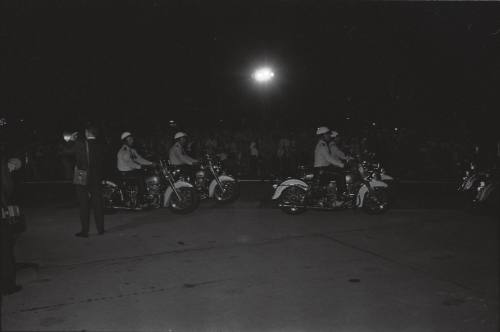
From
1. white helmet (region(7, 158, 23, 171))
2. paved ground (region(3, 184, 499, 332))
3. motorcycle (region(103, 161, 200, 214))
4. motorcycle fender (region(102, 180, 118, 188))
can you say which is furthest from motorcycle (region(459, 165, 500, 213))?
white helmet (region(7, 158, 23, 171))

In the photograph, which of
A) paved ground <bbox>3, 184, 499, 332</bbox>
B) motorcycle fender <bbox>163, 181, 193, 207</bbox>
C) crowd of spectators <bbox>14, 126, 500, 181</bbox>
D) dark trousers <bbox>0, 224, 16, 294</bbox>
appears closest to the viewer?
paved ground <bbox>3, 184, 499, 332</bbox>

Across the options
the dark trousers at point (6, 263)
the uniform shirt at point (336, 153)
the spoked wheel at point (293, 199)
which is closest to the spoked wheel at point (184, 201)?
the spoked wheel at point (293, 199)

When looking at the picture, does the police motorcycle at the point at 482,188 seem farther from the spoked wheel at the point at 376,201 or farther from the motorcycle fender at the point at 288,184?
the motorcycle fender at the point at 288,184

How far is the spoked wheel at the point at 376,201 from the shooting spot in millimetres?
11366

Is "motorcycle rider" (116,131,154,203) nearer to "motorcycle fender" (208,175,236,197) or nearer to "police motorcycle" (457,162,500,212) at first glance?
"motorcycle fender" (208,175,236,197)

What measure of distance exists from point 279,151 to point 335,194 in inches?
421

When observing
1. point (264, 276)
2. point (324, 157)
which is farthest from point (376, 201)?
point (264, 276)

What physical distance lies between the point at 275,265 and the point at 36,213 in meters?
7.60

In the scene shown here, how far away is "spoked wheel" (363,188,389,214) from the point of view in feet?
37.3

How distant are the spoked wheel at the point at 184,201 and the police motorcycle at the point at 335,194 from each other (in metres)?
1.89

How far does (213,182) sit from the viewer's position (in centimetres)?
1334

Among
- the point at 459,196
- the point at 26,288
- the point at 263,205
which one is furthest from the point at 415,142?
the point at 26,288

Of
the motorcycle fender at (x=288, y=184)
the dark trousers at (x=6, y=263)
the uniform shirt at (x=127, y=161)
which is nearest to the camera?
the dark trousers at (x=6, y=263)

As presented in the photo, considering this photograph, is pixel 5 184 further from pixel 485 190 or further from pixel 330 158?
pixel 485 190
